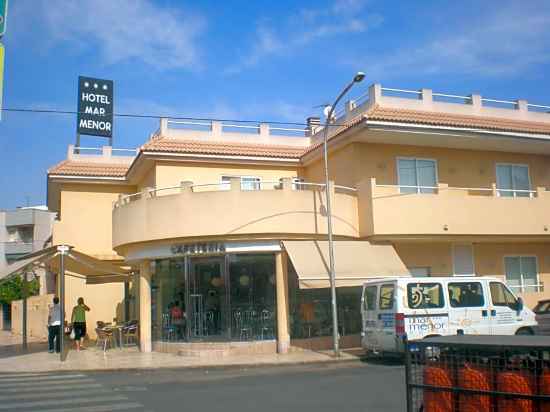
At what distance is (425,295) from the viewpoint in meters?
16.0

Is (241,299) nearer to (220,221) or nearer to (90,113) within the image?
(220,221)

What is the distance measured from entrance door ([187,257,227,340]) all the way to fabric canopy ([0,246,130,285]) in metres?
3.89

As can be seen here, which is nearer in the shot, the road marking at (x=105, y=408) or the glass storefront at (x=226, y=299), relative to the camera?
the road marking at (x=105, y=408)

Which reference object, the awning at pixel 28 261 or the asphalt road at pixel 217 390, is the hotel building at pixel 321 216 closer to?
the awning at pixel 28 261

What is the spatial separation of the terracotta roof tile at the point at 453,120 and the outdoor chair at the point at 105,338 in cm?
1192

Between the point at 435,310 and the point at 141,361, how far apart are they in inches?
337

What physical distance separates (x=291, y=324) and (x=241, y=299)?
72.4 inches

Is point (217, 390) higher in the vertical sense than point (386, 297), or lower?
lower

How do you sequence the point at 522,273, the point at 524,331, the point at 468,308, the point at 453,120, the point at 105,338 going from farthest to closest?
the point at 522,273 → the point at 453,120 → the point at 105,338 → the point at 524,331 → the point at 468,308

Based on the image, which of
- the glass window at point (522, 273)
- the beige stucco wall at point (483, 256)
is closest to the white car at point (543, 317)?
the beige stucco wall at point (483, 256)

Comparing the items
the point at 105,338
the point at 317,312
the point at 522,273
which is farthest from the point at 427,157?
the point at 105,338

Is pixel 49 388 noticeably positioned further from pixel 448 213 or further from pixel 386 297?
pixel 448 213

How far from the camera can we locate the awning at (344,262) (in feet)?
61.1

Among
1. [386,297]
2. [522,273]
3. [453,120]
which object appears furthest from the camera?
[522,273]
